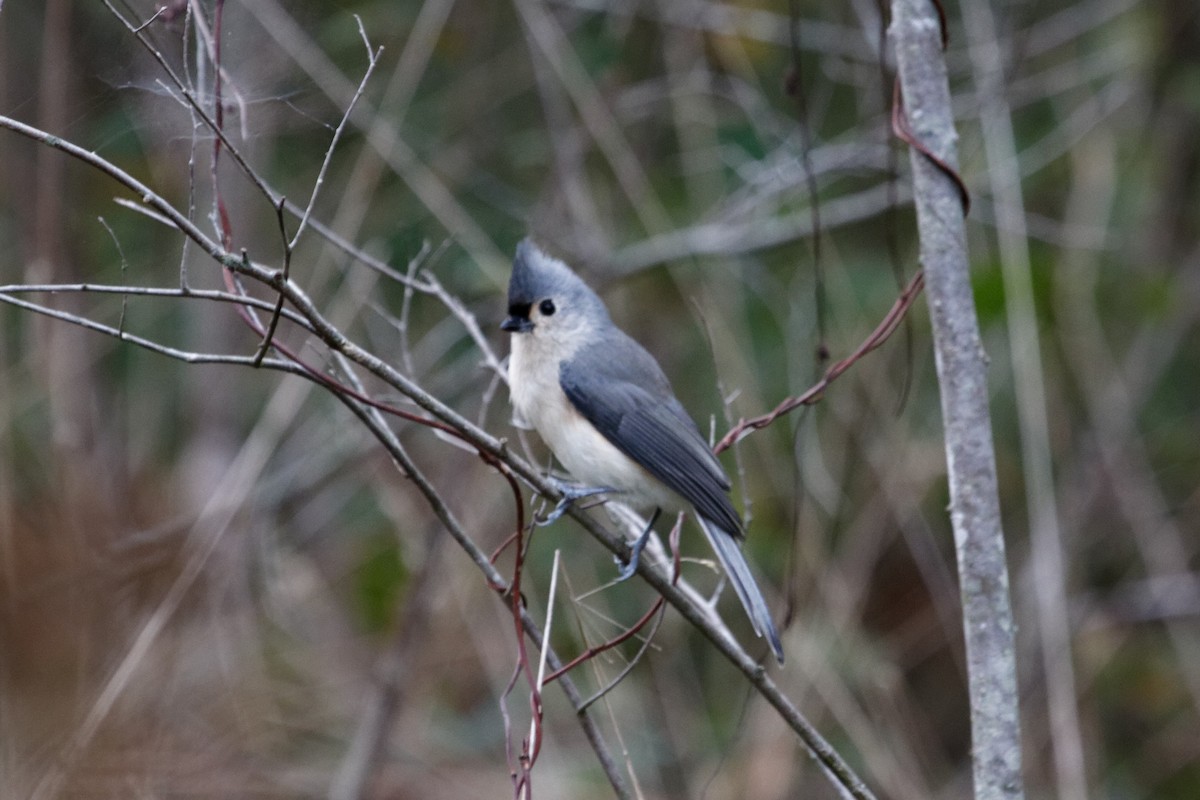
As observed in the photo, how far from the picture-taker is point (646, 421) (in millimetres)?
3002

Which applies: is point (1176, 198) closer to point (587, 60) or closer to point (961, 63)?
point (961, 63)

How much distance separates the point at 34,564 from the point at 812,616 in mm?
2459

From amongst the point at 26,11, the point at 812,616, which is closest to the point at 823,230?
the point at 812,616

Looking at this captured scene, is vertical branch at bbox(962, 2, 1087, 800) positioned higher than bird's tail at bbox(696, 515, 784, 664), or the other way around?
vertical branch at bbox(962, 2, 1087, 800)

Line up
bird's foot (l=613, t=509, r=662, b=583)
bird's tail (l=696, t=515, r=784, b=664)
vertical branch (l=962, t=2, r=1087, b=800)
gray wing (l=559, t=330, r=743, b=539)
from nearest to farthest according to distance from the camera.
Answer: bird's foot (l=613, t=509, r=662, b=583)
bird's tail (l=696, t=515, r=784, b=664)
gray wing (l=559, t=330, r=743, b=539)
vertical branch (l=962, t=2, r=1087, b=800)

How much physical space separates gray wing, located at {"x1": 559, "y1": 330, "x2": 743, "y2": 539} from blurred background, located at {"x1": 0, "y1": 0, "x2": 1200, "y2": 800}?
37.3 inches

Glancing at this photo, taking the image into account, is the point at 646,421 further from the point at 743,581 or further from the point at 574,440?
the point at 743,581

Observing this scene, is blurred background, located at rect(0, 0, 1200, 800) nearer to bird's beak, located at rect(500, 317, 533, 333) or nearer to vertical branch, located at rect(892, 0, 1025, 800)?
bird's beak, located at rect(500, 317, 533, 333)

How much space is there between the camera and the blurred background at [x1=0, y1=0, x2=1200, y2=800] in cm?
407

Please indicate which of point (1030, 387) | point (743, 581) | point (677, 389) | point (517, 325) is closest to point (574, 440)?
point (517, 325)

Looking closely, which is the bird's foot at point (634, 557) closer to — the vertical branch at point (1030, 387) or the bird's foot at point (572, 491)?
the bird's foot at point (572, 491)

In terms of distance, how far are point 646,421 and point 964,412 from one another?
86cm

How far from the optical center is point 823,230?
4695 mm

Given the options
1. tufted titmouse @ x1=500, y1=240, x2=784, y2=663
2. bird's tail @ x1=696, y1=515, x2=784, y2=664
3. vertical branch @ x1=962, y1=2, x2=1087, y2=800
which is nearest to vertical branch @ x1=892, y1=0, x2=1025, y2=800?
bird's tail @ x1=696, y1=515, x2=784, y2=664
